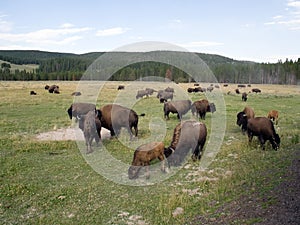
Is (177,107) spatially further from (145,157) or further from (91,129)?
(145,157)

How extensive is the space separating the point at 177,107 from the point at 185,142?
11177mm

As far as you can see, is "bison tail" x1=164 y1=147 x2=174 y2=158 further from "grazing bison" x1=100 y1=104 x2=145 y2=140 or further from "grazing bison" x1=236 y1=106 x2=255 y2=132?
"grazing bison" x1=236 y1=106 x2=255 y2=132

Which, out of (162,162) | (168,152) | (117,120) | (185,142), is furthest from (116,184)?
(117,120)

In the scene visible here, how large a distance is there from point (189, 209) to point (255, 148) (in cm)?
600

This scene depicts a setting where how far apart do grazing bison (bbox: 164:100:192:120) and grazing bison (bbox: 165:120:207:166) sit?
33.4 ft

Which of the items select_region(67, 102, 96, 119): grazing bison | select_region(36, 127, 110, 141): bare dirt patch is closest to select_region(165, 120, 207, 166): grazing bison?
select_region(36, 127, 110, 141): bare dirt patch

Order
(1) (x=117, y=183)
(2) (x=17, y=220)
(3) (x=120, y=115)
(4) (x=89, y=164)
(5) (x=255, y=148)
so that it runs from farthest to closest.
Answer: (3) (x=120, y=115) → (5) (x=255, y=148) → (4) (x=89, y=164) → (1) (x=117, y=183) → (2) (x=17, y=220)

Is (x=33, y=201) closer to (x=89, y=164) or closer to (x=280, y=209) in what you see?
(x=89, y=164)

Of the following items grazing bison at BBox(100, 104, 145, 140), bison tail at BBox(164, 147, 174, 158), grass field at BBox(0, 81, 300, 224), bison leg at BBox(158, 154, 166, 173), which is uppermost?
grazing bison at BBox(100, 104, 145, 140)

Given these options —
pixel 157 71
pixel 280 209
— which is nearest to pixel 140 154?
pixel 280 209

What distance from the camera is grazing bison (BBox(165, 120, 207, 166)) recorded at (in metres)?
11.2

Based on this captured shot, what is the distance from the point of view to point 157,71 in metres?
97.0

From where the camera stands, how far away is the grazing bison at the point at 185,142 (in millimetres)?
11156

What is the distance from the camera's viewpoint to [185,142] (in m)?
11.4
